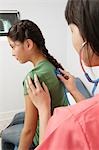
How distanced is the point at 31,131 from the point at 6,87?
7.84ft

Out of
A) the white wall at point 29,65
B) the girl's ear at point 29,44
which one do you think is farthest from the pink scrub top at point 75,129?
the white wall at point 29,65

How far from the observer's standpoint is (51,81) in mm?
1381

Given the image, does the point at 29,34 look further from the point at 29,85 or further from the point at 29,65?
the point at 29,65

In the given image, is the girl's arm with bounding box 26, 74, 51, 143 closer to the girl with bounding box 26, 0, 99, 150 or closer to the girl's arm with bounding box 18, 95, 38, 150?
the girl's arm with bounding box 18, 95, 38, 150

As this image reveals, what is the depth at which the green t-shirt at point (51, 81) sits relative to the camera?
1.36 meters

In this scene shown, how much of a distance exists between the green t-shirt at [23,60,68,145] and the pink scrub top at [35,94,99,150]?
2.25 feet

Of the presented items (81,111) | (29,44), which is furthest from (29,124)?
(81,111)

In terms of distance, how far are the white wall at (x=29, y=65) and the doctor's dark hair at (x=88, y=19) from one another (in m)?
2.99

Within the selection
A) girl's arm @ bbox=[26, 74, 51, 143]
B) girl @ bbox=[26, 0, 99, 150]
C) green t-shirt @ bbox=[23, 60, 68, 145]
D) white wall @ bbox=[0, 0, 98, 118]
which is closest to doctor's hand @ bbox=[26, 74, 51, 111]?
girl's arm @ bbox=[26, 74, 51, 143]

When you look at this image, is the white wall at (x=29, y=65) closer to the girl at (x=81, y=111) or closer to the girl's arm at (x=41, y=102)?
the girl's arm at (x=41, y=102)

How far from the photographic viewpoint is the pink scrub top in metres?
0.59

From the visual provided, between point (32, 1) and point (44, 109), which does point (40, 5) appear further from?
point (44, 109)

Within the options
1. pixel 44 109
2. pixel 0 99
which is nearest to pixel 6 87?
pixel 0 99

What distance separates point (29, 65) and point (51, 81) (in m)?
2.46
